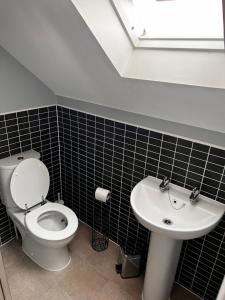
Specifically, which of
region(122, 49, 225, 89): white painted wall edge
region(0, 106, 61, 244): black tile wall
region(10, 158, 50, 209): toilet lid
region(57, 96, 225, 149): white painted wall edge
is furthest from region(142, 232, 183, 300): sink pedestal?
region(0, 106, 61, 244): black tile wall

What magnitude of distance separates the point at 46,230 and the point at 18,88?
1090 millimetres

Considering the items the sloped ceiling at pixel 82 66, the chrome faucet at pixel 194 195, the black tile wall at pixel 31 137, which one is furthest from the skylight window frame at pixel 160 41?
the black tile wall at pixel 31 137

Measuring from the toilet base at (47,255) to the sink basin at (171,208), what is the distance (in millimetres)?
848

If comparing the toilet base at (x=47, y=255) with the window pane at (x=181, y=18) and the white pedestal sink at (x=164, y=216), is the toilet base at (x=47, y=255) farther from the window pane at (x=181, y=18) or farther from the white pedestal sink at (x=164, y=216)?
the window pane at (x=181, y=18)

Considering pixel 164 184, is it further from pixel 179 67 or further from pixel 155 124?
pixel 179 67

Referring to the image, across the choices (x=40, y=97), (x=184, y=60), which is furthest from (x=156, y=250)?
(x=40, y=97)

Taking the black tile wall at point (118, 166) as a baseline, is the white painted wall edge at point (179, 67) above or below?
above

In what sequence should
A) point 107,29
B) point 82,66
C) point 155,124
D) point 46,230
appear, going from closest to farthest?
point 107,29 < point 82,66 < point 155,124 < point 46,230

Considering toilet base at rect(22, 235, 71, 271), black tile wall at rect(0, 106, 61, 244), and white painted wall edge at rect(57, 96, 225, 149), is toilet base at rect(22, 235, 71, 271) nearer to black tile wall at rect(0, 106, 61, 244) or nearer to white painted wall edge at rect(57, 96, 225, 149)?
black tile wall at rect(0, 106, 61, 244)

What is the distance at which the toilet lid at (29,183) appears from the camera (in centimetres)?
177

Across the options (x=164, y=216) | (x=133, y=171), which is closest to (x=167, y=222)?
(x=164, y=216)

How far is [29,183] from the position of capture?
6.07ft

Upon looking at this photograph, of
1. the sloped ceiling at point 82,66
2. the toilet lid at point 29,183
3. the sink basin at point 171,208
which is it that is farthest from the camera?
the toilet lid at point 29,183

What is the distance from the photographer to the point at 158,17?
110 cm
